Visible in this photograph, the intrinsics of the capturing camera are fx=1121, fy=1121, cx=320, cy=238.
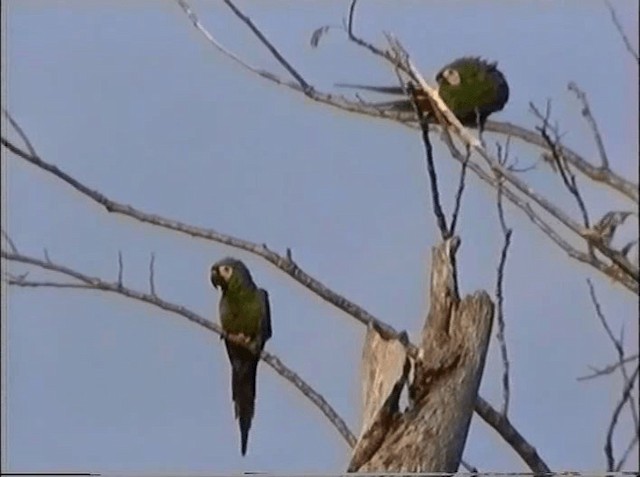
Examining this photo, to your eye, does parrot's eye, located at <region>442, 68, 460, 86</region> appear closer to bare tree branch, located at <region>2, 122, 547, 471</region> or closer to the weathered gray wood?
bare tree branch, located at <region>2, 122, 547, 471</region>

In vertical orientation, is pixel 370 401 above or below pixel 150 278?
below

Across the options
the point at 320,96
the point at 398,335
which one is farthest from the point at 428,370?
the point at 320,96

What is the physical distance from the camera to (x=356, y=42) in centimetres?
128

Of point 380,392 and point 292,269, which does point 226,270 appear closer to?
point 292,269

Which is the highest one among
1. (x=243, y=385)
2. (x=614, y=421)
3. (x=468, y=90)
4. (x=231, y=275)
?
(x=468, y=90)

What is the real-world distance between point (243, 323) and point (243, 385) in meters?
0.08

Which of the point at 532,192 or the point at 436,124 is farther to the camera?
the point at 436,124

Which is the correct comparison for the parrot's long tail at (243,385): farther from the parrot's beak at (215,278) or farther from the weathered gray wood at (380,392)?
the weathered gray wood at (380,392)

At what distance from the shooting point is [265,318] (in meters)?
1.46

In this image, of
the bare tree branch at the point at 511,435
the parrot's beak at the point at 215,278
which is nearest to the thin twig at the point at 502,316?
the bare tree branch at the point at 511,435

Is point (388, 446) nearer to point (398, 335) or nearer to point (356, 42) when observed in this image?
point (398, 335)

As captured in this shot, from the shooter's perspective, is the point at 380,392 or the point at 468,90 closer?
the point at 380,392

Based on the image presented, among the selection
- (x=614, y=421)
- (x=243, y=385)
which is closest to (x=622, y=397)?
(x=614, y=421)

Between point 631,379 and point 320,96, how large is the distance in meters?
0.47
